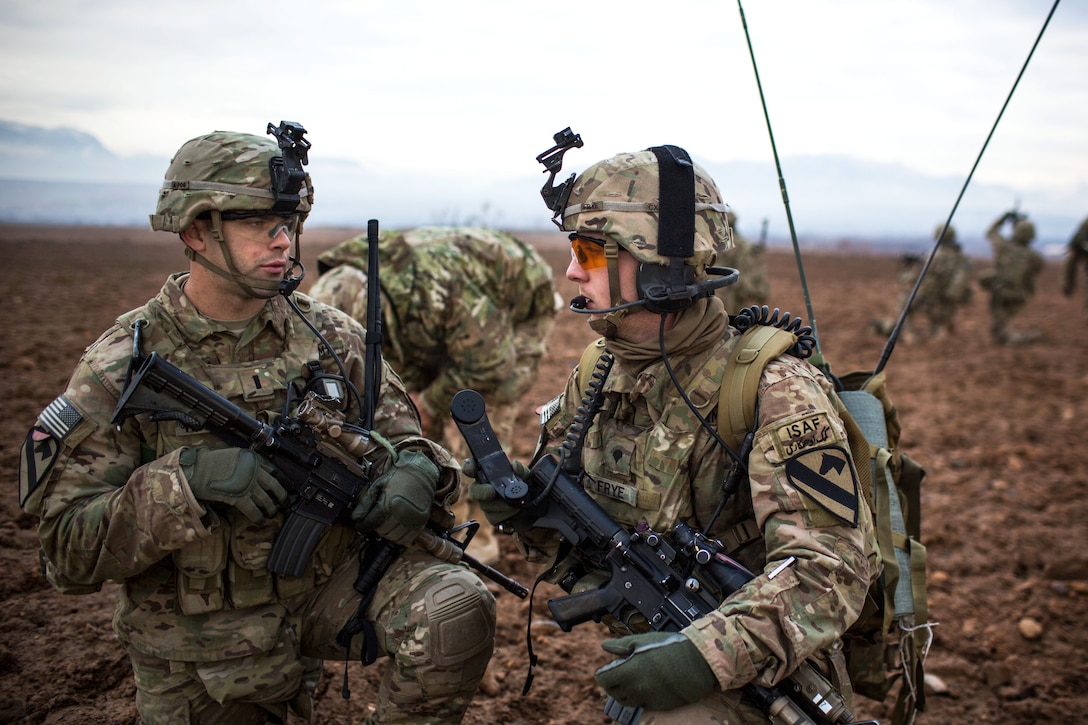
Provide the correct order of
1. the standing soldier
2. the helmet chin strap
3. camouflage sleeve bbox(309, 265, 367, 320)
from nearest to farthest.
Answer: the helmet chin strap < camouflage sleeve bbox(309, 265, 367, 320) < the standing soldier

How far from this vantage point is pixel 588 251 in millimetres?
3158

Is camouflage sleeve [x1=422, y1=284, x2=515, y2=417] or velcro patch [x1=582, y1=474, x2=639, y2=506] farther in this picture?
camouflage sleeve [x1=422, y1=284, x2=515, y2=417]

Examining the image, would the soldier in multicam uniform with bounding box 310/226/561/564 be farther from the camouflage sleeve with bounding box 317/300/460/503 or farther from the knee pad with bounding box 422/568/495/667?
the knee pad with bounding box 422/568/495/667

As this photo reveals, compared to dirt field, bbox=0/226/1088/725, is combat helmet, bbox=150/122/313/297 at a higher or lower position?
higher

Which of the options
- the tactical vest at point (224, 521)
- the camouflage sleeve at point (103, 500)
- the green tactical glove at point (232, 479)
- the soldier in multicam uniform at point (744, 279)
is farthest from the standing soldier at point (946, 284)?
the camouflage sleeve at point (103, 500)

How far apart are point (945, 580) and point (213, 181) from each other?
17.5 feet

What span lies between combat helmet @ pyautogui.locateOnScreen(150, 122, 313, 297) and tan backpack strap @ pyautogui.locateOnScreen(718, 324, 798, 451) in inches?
71.2

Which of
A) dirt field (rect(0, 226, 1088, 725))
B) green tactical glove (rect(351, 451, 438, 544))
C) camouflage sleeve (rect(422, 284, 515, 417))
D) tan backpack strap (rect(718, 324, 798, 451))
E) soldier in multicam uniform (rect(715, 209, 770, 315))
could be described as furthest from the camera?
soldier in multicam uniform (rect(715, 209, 770, 315))

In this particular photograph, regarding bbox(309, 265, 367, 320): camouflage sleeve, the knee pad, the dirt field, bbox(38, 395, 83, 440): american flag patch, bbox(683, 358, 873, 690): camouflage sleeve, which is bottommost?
the dirt field

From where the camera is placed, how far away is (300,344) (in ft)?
11.5

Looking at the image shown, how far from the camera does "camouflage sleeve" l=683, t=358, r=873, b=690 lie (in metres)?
2.59

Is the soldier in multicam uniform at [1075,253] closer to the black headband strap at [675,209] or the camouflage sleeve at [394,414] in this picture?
the black headband strap at [675,209]

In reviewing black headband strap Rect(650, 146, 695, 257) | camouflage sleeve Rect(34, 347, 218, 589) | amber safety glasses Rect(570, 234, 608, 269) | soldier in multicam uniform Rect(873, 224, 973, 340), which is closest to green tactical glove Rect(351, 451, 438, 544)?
camouflage sleeve Rect(34, 347, 218, 589)

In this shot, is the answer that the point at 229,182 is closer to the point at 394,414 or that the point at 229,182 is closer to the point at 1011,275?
the point at 394,414
